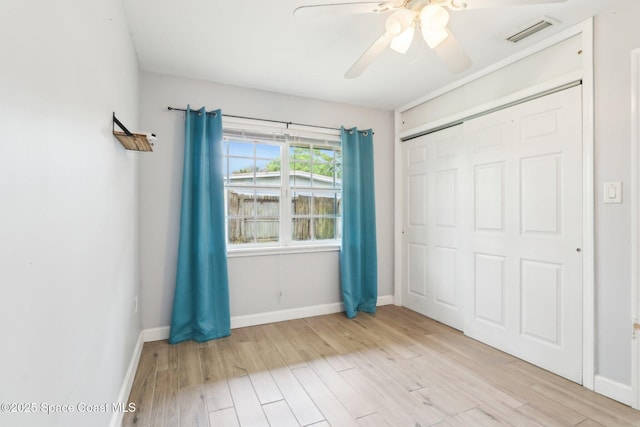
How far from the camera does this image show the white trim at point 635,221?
5.82 ft

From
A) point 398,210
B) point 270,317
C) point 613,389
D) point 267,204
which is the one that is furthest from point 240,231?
point 613,389

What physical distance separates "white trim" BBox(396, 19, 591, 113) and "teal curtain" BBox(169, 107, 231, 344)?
2.26 m

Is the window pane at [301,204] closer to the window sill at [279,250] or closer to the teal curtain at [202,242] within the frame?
the window sill at [279,250]

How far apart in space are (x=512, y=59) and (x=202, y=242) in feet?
10.1

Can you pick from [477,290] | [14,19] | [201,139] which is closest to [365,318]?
[477,290]

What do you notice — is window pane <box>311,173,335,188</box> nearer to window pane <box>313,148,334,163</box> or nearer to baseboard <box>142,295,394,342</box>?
window pane <box>313,148,334,163</box>

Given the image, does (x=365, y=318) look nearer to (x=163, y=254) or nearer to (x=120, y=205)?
(x=163, y=254)

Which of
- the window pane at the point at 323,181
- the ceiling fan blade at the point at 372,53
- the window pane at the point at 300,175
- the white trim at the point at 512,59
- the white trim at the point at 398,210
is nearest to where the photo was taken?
the ceiling fan blade at the point at 372,53

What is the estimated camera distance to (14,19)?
64 centimetres

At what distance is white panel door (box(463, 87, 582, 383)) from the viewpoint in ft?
6.89

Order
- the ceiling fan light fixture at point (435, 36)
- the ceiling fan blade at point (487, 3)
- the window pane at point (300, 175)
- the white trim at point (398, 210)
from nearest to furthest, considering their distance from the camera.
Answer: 1. the ceiling fan blade at point (487, 3)
2. the ceiling fan light fixture at point (435, 36)
3. the window pane at point (300, 175)
4. the white trim at point (398, 210)

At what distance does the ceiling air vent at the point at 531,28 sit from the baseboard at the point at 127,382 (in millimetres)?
3448

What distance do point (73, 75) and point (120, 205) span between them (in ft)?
3.21

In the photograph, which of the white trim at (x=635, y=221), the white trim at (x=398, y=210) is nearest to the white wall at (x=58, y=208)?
the white trim at (x=635, y=221)
